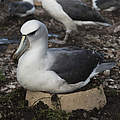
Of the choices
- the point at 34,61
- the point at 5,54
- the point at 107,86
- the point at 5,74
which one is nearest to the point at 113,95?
the point at 107,86

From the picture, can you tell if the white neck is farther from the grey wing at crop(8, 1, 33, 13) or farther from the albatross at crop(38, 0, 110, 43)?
the grey wing at crop(8, 1, 33, 13)

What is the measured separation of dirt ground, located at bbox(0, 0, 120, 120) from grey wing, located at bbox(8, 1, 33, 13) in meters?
0.19

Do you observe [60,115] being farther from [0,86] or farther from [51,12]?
[51,12]

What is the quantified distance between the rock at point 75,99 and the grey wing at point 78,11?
2.23m

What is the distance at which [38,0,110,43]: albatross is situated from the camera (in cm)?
505

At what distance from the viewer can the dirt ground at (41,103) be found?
3.11 metres

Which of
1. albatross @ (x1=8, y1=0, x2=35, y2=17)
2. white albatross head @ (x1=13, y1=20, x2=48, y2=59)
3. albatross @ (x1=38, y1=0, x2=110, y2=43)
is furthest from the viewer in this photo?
albatross @ (x1=8, y1=0, x2=35, y2=17)

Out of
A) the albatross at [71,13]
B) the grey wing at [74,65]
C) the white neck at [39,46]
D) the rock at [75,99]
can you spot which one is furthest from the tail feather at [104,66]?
the albatross at [71,13]

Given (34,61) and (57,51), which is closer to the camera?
(34,61)

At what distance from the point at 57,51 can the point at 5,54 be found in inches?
71.9

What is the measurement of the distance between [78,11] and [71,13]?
0.49ft

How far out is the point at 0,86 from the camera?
3.75 m

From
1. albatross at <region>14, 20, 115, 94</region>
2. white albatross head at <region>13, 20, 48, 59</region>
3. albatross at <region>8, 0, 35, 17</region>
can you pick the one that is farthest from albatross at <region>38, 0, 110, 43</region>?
white albatross head at <region>13, 20, 48, 59</region>

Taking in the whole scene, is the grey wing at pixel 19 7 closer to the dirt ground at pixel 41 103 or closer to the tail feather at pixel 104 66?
the dirt ground at pixel 41 103
